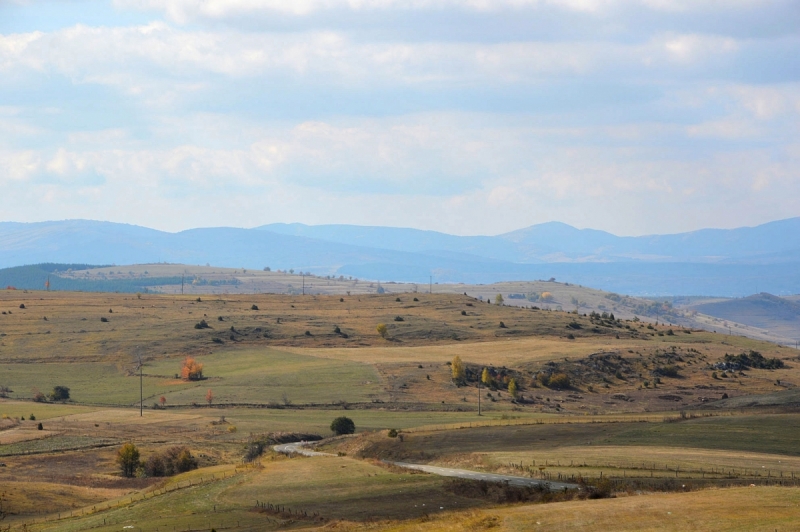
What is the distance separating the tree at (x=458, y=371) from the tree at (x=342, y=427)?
47546 millimetres

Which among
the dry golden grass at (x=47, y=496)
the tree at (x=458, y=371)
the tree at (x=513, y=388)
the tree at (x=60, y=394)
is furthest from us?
the tree at (x=458, y=371)

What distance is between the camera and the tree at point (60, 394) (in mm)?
143125

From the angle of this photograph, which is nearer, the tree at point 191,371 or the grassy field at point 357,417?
the grassy field at point 357,417

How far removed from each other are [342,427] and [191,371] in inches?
2254

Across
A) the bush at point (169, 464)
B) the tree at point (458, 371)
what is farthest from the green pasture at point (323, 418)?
the tree at point (458, 371)

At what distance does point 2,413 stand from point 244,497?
72.8 m

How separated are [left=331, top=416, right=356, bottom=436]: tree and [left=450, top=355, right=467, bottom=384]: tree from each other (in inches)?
1872

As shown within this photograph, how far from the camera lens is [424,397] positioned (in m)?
142

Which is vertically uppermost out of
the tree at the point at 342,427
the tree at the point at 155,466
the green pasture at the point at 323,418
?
the tree at the point at 342,427

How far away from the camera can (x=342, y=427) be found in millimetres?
106500

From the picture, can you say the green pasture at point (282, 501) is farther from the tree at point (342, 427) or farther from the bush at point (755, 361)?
the bush at point (755, 361)

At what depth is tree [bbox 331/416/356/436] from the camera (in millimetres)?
105938

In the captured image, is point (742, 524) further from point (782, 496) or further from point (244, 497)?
point (244, 497)

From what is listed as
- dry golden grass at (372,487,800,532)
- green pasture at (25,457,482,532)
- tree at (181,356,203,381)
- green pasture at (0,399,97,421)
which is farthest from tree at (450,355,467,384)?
dry golden grass at (372,487,800,532)
